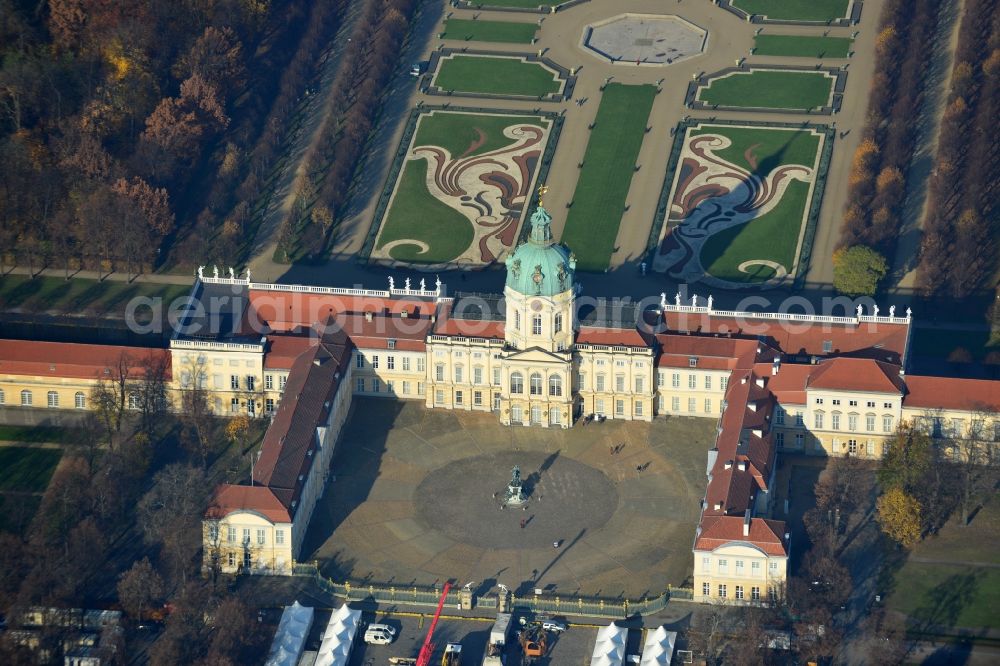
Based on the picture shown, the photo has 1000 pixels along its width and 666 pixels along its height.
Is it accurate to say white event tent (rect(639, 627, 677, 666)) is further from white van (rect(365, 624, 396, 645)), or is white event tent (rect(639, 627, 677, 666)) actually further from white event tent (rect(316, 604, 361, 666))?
white event tent (rect(316, 604, 361, 666))

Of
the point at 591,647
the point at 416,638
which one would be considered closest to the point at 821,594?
the point at 591,647

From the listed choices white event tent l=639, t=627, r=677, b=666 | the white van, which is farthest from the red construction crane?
white event tent l=639, t=627, r=677, b=666

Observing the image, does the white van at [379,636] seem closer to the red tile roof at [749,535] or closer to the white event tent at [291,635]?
the white event tent at [291,635]

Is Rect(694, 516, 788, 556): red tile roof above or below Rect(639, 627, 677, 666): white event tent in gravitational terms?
above

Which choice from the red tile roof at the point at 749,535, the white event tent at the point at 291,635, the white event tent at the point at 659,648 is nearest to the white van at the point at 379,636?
the white event tent at the point at 291,635

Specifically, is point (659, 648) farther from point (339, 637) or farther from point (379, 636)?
point (339, 637)

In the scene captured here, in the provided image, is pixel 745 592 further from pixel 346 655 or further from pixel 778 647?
pixel 346 655

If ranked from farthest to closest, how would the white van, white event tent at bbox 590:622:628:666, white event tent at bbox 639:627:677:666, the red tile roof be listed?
the red tile roof → the white van → white event tent at bbox 639:627:677:666 → white event tent at bbox 590:622:628:666

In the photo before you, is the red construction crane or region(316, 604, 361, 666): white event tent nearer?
the red construction crane
